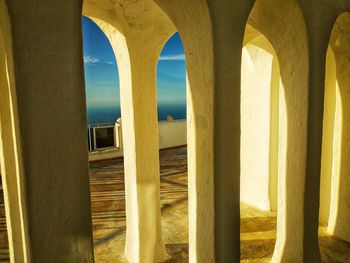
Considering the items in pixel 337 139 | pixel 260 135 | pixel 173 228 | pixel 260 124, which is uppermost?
pixel 260 124

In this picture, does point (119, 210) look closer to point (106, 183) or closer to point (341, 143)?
point (106, 183)

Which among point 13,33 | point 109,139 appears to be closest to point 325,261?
Result: point 13,33

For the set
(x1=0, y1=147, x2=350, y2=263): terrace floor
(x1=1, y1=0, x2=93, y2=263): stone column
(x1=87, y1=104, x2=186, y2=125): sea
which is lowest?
(x1=0, y1=147, x2=350, y2=263): terrace floor

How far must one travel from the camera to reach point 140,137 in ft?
16.3

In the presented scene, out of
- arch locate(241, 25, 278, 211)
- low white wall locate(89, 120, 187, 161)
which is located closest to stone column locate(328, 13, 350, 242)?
arch locate(241, 25, 278, 211)

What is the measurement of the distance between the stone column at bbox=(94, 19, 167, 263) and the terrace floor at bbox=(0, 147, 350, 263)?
0.59m

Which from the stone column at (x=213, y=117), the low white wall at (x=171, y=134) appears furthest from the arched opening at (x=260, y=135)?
the low white wall at (x=171, y=134)

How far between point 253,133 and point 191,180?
5145 mm

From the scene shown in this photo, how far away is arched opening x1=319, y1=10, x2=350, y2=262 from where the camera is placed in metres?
5.41

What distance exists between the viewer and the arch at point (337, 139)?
5.45m

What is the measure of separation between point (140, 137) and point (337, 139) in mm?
4225

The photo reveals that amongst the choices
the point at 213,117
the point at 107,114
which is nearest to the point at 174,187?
the point at 213,117

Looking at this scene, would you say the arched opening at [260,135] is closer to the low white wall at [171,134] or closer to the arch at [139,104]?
the arch at [139,104]

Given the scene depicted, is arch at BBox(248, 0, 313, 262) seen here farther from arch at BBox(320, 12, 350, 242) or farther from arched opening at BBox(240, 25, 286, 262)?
arched opening at BBox(240, 25, 286, 262)
